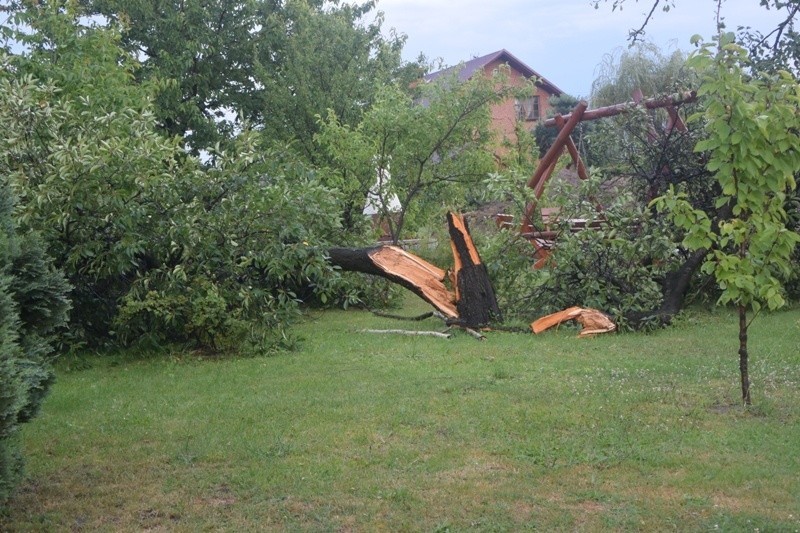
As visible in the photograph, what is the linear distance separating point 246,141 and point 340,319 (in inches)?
143

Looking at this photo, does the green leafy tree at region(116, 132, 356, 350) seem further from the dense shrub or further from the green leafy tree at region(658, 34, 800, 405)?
the green leafy tree at region(658, 34, 800, 405)

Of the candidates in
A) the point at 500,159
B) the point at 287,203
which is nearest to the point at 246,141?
the point at 287,203

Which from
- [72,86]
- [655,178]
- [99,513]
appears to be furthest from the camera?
[655,178]

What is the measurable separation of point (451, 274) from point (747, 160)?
6.06 metres

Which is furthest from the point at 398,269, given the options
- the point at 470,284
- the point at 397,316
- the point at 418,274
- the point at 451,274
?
the point at 397,316

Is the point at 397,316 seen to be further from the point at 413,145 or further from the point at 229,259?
the point at 413,145

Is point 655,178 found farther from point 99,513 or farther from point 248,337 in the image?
point 99,513

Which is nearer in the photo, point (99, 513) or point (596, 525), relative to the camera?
point (596, 525)

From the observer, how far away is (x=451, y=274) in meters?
11.7

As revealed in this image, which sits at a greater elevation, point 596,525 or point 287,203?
point 287,203

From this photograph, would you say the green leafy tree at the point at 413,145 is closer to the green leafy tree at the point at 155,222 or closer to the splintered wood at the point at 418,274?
the splintered wood at the point at 418,274

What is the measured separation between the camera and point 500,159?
17.7 metres

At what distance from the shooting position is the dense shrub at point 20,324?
3.95 meters

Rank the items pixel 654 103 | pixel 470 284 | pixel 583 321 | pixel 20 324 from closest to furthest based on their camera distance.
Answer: pixel 20 324, pixel 583 321, pixel 470 284, pixel 654 103
